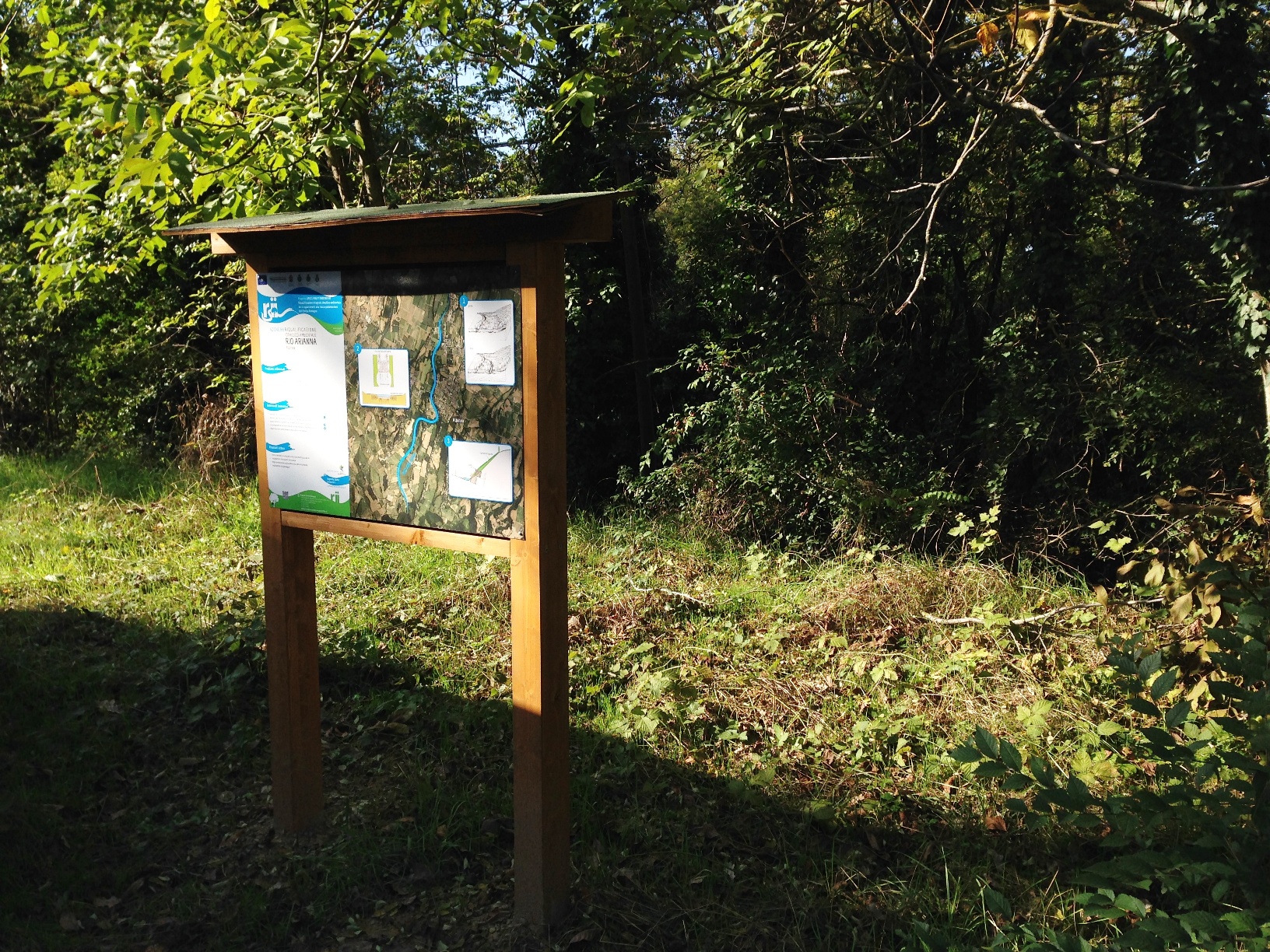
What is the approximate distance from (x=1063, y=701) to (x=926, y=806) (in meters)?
1.09

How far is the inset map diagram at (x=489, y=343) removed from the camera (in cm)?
298

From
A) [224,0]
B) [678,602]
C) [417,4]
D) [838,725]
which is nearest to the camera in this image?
[838,725]

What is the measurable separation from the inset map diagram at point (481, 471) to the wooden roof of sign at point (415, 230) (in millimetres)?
608

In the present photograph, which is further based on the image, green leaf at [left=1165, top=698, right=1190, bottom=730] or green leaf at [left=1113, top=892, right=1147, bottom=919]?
green leaf at [left=1165, top=698, right=1190, bottom=730]

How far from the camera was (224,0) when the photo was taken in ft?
15.5

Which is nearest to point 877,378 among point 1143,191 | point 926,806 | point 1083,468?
point 1083,468

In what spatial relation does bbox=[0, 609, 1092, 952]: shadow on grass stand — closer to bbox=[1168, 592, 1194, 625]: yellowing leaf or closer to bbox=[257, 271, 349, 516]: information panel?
Result: bbox=[1168, 592, 1194, 625]: yellowing leaf

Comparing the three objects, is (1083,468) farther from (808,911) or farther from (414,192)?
(414,192)

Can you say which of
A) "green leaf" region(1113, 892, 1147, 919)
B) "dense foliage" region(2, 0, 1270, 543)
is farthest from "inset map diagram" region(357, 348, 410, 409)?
"green leaf" region(1113, 892, 1147, 919)

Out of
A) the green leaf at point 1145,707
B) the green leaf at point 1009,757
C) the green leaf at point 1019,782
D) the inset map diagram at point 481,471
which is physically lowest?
the green leaf at point 1019,782

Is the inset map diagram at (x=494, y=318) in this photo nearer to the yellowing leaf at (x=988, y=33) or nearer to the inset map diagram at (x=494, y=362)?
the inset map diagram at (x=494, y=362)

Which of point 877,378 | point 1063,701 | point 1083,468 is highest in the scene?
point 877,378

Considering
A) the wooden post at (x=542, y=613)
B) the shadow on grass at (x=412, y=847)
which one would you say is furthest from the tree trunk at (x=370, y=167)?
the wooden post at (x=542, y=613)

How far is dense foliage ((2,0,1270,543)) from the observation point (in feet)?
16.9
